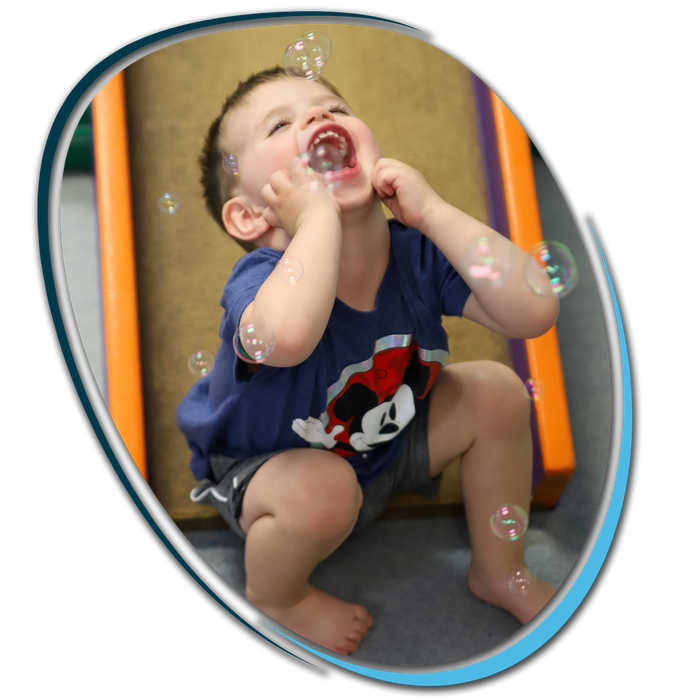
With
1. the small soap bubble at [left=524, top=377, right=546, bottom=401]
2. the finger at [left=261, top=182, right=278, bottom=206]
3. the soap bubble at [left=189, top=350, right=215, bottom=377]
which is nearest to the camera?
the finger at [left=261, top=182, right=278, bottom=206]

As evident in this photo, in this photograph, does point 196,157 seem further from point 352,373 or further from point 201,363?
point 352,373

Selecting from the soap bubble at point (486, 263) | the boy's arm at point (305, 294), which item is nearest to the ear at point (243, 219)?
the boy's arm at point (305, 294)

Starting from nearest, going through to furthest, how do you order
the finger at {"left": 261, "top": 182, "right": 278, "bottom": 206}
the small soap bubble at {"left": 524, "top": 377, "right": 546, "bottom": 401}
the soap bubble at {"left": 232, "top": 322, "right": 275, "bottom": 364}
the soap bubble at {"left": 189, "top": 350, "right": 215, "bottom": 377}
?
the soap bubble at {"left": 232, "top": 322, "right": 275, "bottom": 364} → the finger at {"left": 261, "top": 182, "right": 278, "bottom": 206} → the soap bubble at {"left": 189, "top": 350, "right": 215, "bottom": 377} → the small soap bubble at {"left": 524, "top": 377, "right": 546, "bottom": 401}

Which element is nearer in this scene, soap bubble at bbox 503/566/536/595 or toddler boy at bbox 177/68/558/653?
toddler boy at bbox 177/68/558/653

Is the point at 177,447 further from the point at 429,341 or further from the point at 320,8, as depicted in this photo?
the point at 320,8

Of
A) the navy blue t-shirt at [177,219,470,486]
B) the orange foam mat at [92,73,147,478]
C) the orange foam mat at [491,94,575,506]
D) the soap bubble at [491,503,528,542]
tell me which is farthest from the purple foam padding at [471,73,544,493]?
the orange foam mat at [92,73,147,478]

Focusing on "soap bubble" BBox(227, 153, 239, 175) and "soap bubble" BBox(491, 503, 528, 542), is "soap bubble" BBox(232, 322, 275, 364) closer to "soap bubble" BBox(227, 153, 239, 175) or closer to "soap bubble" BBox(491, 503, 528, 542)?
"soap bubble" BBox(227, 153, 239, 175)

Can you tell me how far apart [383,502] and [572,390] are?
40 centimetres

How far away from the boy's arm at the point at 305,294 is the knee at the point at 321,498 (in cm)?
20

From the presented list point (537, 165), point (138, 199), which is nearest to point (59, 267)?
point (138, 199)

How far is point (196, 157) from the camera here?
1.14m

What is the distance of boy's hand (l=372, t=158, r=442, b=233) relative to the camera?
0.69 meters

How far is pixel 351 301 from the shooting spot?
744mm

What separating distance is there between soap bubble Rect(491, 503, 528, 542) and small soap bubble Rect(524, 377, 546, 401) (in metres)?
0.17
